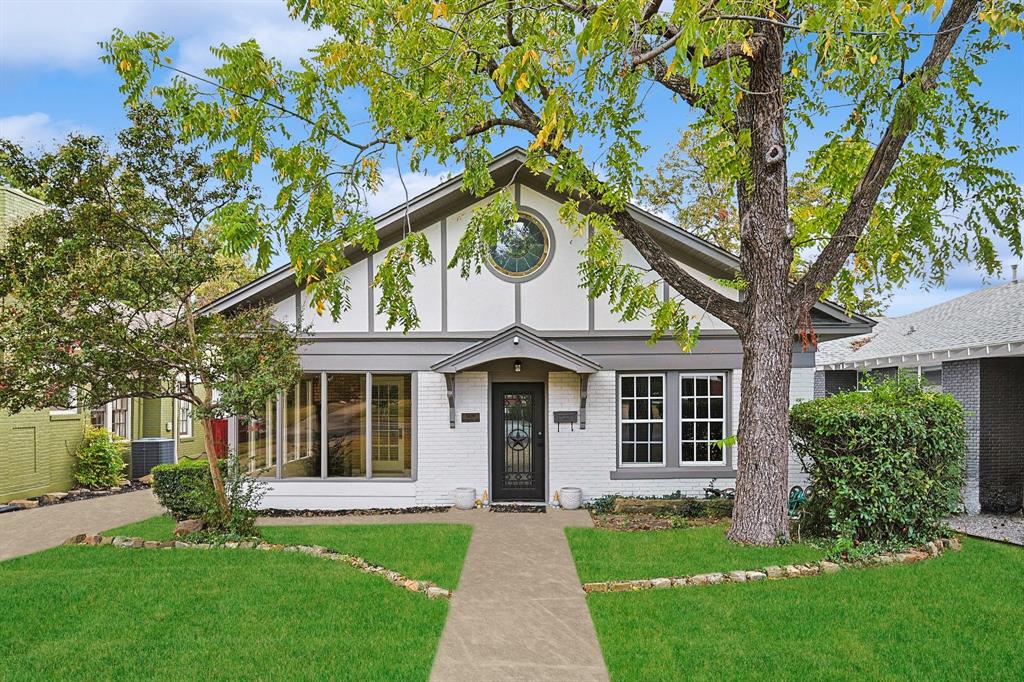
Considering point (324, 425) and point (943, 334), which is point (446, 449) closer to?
point (324, 425)

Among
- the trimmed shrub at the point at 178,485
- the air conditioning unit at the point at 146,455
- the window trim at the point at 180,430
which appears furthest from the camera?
the window trim at the point at 180,430

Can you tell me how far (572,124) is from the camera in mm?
9266

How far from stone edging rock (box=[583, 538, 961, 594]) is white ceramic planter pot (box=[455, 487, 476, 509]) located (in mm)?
5097

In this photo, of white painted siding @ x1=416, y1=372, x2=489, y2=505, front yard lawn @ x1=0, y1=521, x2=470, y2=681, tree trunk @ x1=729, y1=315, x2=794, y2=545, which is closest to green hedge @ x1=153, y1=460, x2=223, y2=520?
front yard lawn @ x1=0, y1=521, x2=470, y2=681

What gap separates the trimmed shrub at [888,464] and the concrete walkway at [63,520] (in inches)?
415

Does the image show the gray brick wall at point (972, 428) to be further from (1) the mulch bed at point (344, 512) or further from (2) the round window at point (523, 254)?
(1) the mulch bed at point (344, 512)

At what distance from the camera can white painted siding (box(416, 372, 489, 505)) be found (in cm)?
1262

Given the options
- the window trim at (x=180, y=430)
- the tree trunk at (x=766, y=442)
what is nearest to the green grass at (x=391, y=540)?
the tree trunk at (x=766, y=442)

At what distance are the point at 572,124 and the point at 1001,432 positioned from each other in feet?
30.7

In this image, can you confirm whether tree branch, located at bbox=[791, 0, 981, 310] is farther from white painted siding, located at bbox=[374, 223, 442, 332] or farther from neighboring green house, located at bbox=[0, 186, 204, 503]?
neighboring green house, located at bbox=[0, 186, 204, 503]

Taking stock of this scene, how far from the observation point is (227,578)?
303 inches

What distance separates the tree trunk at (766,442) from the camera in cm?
923

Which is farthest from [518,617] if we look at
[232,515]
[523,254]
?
[523,254]

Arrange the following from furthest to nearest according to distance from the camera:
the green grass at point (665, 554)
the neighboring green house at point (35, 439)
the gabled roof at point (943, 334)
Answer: the neighboring green house at point (35, 439) < the gabled roof at point (943, 334) < the green grass at point (665, 554)
